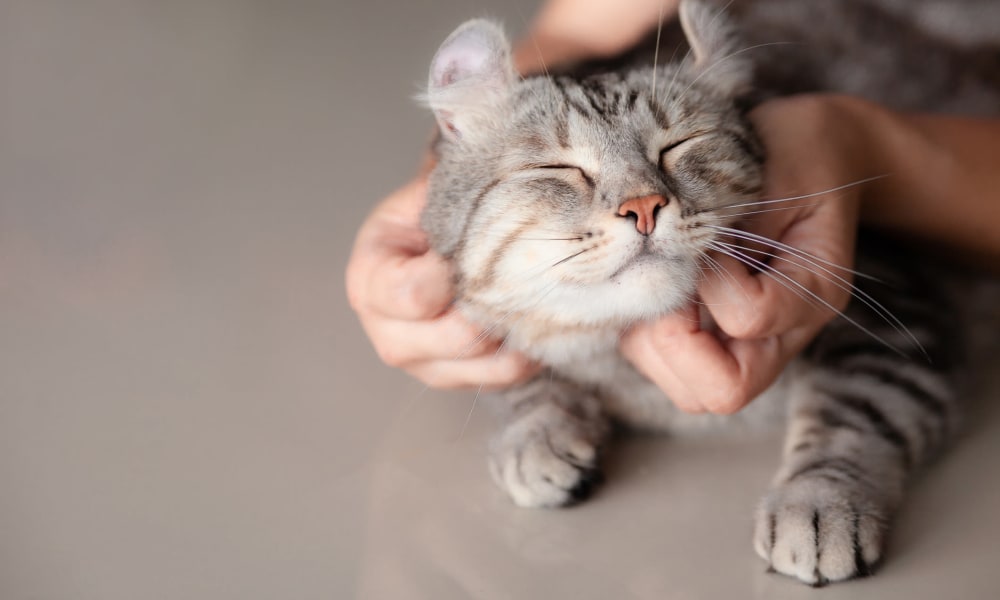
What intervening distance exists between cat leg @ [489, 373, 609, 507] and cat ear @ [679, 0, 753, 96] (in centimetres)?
44

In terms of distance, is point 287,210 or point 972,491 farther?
point 287,210

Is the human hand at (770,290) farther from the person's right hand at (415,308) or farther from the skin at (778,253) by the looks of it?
the person's right hand at (415,308)

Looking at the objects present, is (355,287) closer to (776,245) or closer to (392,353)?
(392,353)

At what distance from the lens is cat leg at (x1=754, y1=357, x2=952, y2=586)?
3.19ft

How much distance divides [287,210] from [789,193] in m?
1.06

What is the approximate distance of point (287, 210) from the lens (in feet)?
6.01

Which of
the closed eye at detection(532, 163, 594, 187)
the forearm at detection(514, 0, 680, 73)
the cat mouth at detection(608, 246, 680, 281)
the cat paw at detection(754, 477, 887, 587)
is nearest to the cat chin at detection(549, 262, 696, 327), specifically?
the cat mouth at detection(608, 246, 680, 281)

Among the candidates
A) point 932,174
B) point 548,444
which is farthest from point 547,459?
point 932,174

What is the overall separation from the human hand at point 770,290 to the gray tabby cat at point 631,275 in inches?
0.9

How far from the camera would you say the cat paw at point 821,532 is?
96 cm

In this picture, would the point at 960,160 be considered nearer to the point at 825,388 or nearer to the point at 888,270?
the point at 888,270

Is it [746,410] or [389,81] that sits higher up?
[389,81]

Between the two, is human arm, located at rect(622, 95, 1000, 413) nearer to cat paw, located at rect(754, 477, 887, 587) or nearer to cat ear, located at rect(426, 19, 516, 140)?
cat paw, located at rect(754, 477, 887, 587)

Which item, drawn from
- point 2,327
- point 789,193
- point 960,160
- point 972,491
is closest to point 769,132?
point 789,193
